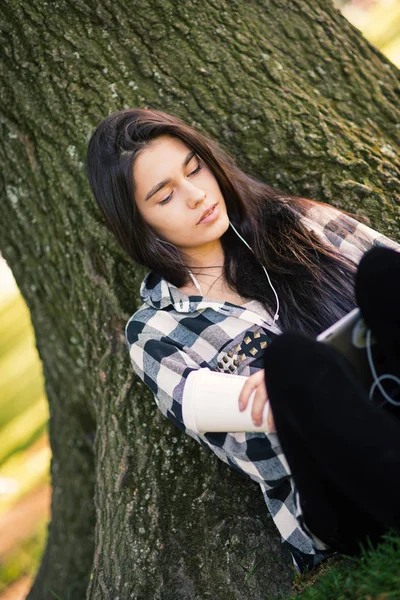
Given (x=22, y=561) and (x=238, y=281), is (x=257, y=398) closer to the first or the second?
(x=238, y=281)

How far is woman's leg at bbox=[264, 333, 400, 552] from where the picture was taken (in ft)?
4.79

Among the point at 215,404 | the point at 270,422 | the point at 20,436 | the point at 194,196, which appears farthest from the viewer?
the point at 20,436

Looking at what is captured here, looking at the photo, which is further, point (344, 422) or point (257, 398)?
point (257, 398)

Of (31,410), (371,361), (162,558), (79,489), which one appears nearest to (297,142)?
(371,361)

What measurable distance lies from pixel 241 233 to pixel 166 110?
2.02 ft

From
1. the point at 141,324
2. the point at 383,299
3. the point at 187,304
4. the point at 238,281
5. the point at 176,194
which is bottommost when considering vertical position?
the point at 141,324

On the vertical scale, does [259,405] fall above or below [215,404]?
above

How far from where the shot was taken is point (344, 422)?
1488mm

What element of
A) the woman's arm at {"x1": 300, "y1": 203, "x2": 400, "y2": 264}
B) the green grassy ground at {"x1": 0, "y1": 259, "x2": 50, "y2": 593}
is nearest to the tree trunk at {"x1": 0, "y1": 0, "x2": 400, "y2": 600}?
the woman's arm at {"x1": 300, "y1": 203, "x2": 400, "y2": 264}

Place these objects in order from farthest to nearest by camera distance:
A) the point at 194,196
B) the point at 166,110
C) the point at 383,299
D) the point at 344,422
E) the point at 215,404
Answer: the point at 166,110
the point at 194,196
the point at 215,404
the point at 383,299
the point at 344,422

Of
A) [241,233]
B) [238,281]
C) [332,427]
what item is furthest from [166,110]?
[332,427]

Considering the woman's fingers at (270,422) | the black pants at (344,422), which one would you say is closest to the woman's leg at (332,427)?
the black pants at (344,422)

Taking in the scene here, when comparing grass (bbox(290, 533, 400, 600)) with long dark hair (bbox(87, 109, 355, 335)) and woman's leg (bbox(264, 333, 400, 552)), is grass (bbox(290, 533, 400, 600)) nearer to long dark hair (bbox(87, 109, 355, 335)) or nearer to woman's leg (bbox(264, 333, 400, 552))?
woman's leg (bbox(264, 333, 400, 552))

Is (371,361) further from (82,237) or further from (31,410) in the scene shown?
(31,410)
